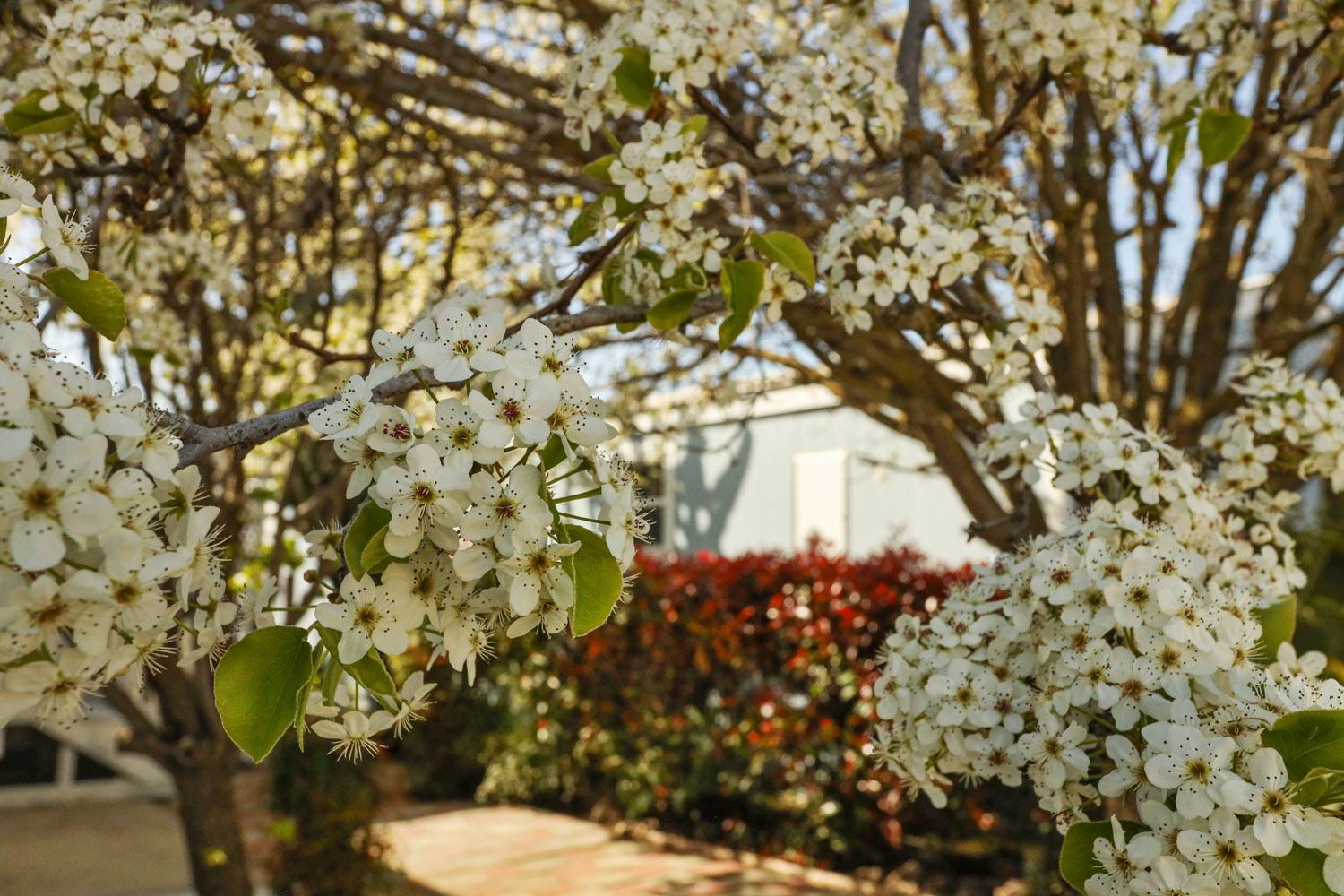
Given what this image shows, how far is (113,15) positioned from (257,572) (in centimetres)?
212

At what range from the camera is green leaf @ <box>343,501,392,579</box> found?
2.76 ft

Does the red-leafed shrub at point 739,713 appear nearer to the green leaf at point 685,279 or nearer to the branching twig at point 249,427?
the green leaf at point 685,279

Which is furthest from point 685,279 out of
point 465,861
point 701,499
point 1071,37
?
point 701,499

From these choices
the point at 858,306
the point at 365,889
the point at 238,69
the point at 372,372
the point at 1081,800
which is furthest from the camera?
the point at 365,889

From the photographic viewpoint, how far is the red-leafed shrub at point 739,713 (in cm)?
496

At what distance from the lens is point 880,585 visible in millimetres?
4961

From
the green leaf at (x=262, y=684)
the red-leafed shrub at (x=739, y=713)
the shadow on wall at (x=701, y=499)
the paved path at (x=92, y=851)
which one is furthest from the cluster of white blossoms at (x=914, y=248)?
the shadow on wall at (x=701, y=499)

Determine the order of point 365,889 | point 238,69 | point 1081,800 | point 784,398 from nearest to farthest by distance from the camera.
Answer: point 1081,800 → point 238,69 → point 365,889 → point 784,398

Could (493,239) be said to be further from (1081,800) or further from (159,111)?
(1081,800)

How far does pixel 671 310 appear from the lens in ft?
4.45

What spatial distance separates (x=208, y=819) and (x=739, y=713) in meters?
2.93

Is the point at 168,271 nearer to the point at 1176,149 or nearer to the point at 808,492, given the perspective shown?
the point at 1176,149

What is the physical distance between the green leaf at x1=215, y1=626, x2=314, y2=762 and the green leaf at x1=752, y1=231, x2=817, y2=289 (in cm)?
74

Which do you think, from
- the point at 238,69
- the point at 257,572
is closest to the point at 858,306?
the point at 238,69
